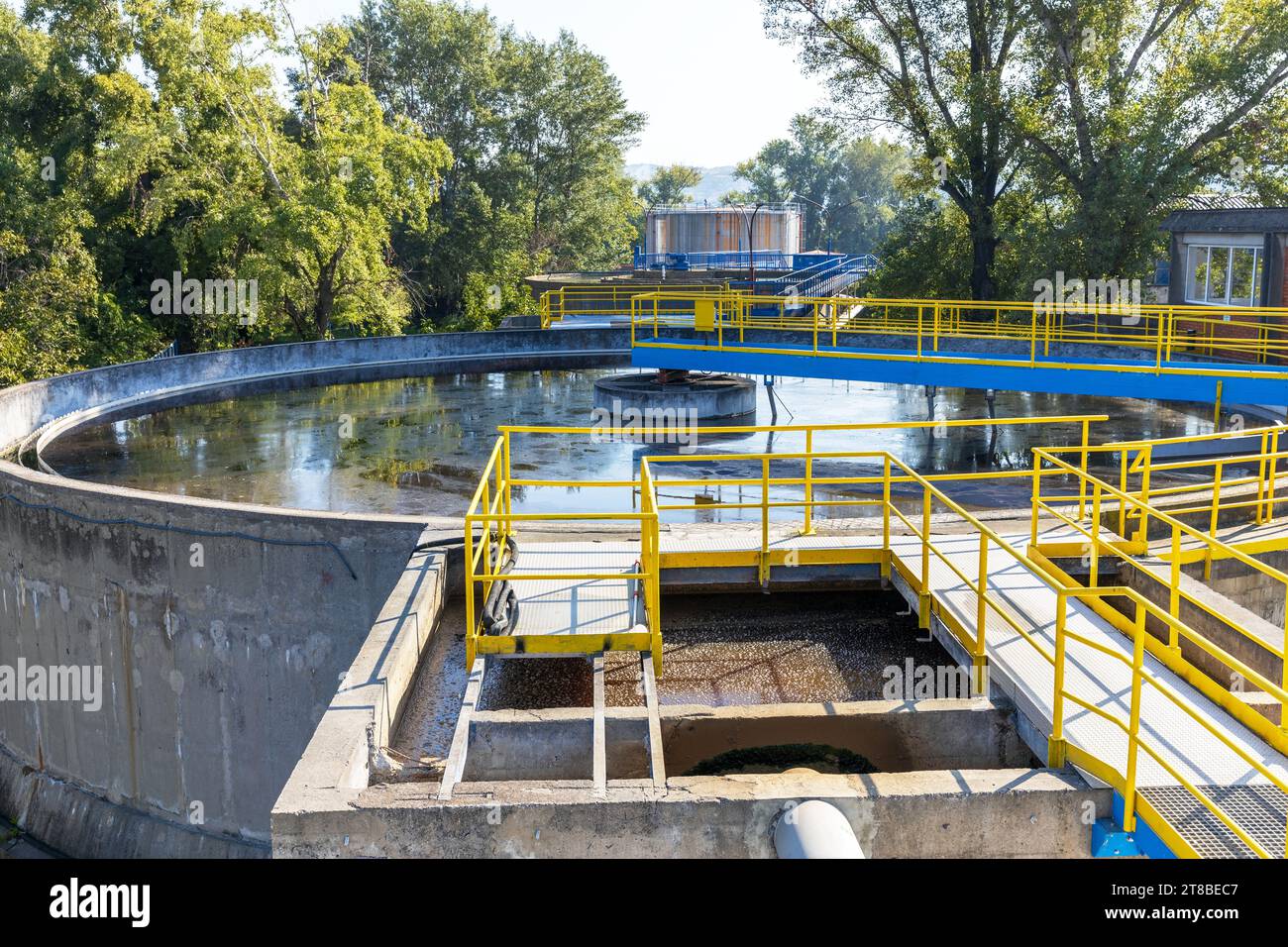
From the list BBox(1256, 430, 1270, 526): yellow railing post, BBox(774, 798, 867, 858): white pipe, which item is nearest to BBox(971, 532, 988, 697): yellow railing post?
BBox(774, 798, 867, 858): white pipe

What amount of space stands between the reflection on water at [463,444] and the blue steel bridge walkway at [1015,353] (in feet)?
3.31

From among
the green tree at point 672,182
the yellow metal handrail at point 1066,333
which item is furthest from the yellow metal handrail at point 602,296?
the green tree at point 672,182

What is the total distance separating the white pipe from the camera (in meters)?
5.76

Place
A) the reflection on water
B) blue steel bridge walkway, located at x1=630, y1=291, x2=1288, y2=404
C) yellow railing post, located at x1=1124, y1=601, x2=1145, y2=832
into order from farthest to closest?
1. blue steel bridge walkway, located at x1=630, y1=291, x2=1288, y2=404
2. the reflection on water
3. yellow railing post, located at x1=1124, y1=601, x2=1145, y2=832

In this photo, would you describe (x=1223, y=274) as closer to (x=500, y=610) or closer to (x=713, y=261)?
(x=500, y=610)

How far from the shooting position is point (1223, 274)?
22.8 m

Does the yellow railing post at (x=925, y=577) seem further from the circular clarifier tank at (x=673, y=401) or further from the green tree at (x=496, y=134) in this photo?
the green tree at (x=496, y=134)

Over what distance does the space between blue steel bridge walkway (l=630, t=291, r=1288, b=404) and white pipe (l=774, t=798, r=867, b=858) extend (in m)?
12.9

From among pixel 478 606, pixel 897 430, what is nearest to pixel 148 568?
pixel 478 606

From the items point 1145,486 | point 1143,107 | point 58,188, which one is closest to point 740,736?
point 1145,486

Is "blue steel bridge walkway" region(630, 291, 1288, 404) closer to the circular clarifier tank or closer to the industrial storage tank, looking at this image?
the circular clarifier tank

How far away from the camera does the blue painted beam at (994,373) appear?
17297 mm

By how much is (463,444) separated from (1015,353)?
9.88m
